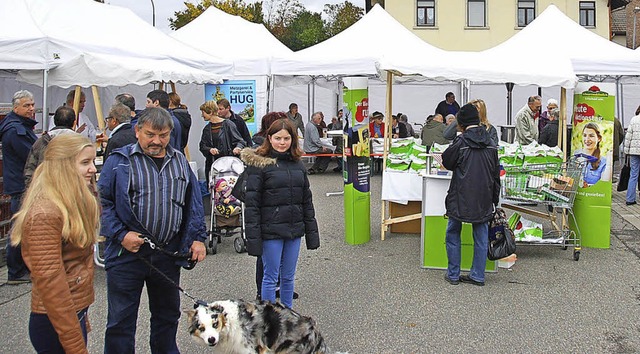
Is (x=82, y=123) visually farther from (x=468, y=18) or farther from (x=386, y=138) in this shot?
(x=468, y=18)

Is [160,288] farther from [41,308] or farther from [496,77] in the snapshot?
[496,77]

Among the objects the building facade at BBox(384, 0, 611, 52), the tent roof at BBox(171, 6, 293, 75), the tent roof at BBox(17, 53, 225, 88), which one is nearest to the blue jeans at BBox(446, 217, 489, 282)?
the tent roof at BBox(17, 53, 225, 88)

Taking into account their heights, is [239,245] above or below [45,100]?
below

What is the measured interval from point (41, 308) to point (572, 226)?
7.15 metres

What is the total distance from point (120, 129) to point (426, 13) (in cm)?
3016

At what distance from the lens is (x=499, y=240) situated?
23.5 ft

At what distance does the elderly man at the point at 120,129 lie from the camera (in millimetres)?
6535

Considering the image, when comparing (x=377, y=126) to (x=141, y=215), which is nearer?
(x=141, y=215)

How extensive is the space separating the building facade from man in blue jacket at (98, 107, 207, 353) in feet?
104

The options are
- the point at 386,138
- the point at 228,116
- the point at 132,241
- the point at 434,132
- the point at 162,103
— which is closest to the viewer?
the point at 132,241

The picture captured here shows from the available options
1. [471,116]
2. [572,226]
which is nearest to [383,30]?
[572,226]

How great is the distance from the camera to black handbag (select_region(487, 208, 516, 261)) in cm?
712

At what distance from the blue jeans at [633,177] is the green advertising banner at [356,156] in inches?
241

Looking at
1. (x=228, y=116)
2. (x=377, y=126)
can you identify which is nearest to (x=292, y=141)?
(x=228, y=116)
